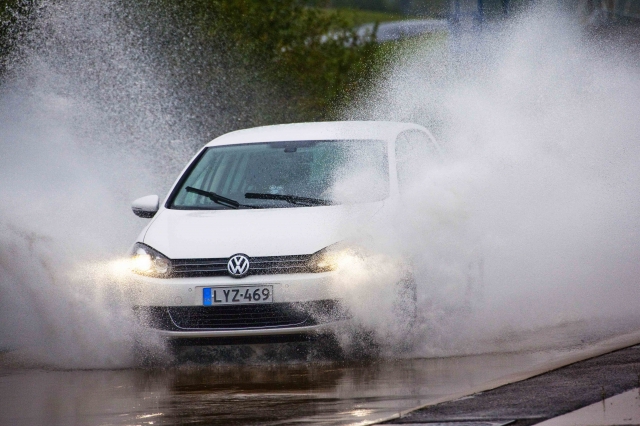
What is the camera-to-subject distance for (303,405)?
6.48 metres

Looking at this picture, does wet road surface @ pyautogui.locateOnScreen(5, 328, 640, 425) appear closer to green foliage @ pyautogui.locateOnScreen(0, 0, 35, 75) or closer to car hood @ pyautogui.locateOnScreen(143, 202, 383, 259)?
car hood @ pyautogui.locateOnScreen(143, 202, 383, 259)

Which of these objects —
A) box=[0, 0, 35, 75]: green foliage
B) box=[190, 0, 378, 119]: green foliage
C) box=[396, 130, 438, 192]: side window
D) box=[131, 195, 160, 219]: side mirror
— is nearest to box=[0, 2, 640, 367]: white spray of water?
box=[396, 130, 438, 192]: side window

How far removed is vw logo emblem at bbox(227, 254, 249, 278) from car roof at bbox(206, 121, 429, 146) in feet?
5.88

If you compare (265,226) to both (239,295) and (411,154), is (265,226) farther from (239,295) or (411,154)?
(411,154)

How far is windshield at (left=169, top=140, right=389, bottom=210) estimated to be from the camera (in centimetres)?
888

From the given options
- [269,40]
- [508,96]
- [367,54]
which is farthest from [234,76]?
[508,96]

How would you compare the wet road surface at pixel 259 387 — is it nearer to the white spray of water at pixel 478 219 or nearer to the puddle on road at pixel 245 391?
the puddle on road at pixel 245 391

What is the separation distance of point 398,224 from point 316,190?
75 cm

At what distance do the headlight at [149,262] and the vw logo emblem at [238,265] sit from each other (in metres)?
0.42

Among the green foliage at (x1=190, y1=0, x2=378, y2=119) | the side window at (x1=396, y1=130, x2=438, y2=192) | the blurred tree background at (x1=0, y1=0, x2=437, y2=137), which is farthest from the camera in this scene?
the green foliage at (x1=190, y1=0, x2=378, y2=119)

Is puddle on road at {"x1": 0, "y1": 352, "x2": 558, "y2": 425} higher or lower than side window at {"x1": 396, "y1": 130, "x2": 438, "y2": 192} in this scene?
lower

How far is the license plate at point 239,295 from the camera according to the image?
7.87m

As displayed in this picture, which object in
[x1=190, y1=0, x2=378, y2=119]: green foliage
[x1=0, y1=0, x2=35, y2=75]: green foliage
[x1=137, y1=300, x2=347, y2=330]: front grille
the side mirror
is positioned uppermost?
[x1=190, y1=0, x2=378, y2=119]: green foliage

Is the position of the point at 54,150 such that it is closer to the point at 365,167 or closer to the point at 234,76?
the point at 234,76
